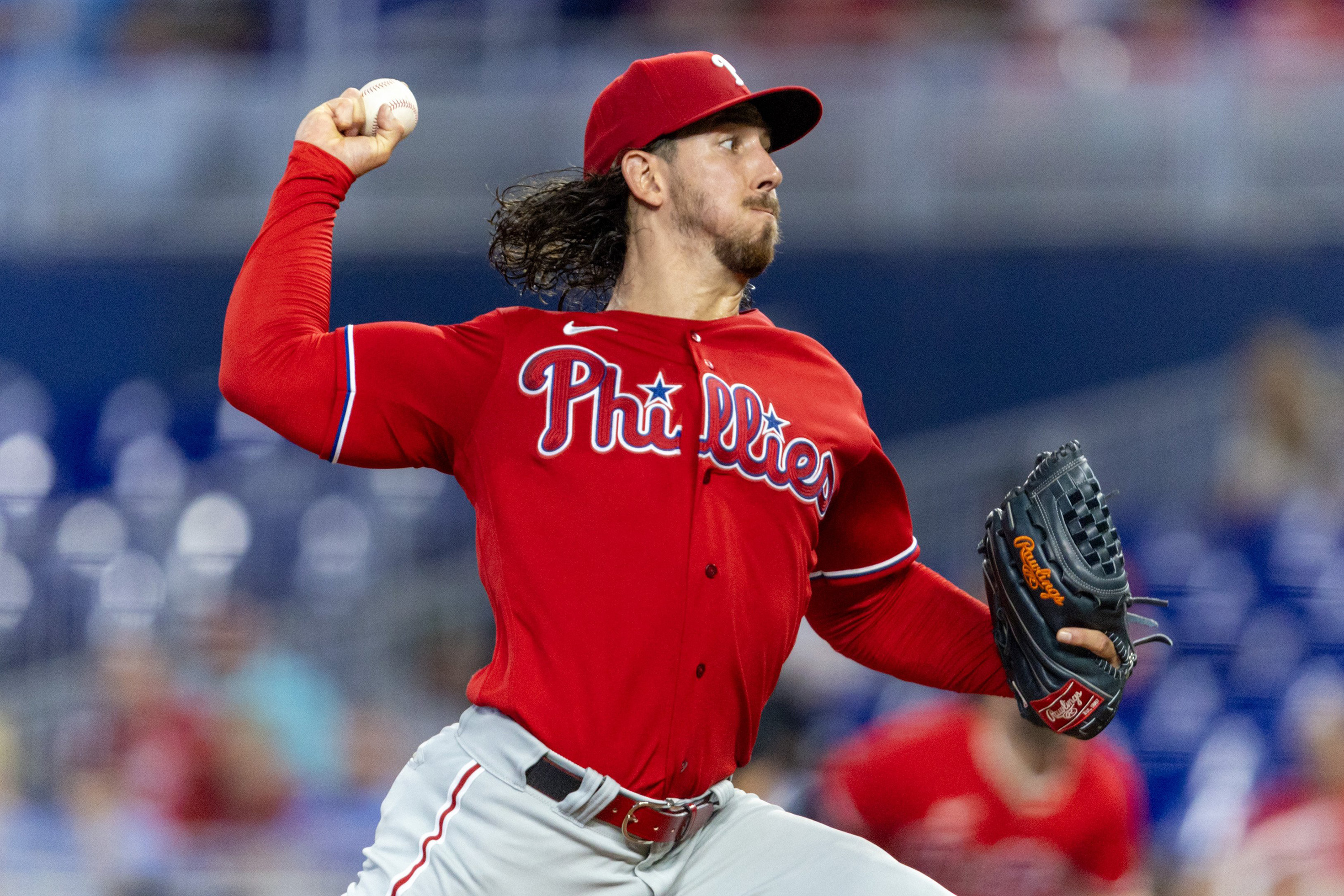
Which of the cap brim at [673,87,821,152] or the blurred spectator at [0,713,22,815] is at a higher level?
the cap brim at [673,87,821,152]

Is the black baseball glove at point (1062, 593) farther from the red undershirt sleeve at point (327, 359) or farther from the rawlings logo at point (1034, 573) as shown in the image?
the red undershirt sleeve at point (327, 359)

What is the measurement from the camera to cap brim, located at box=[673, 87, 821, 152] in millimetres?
2883

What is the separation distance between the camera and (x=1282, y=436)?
21.5ft

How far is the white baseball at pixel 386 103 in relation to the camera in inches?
109

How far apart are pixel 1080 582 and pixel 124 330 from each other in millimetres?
7379

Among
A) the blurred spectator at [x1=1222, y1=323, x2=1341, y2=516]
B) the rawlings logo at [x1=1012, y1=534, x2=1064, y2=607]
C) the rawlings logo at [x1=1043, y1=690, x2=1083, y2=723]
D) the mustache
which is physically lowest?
the blurred spectator at [x1=1222, y1=323, x2=1341, y2=516]

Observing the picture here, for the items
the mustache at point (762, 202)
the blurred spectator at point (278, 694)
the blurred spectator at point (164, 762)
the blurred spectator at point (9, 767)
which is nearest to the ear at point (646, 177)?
the mustache at point (762, 202)

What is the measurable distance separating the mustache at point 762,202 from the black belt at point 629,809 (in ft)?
3.53

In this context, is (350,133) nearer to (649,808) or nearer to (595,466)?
(595,466)

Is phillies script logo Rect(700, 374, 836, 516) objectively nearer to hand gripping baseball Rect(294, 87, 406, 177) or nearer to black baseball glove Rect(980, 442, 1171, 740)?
black baseball glove Rect(980, 442, 1171, 740)

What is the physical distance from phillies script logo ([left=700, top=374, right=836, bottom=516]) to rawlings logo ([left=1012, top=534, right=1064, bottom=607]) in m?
0.36

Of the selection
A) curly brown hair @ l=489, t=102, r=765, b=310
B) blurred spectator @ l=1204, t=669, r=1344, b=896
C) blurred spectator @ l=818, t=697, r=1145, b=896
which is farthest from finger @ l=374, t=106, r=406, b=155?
blurred spectator @ l=1204, t=669, r=1344, b=896

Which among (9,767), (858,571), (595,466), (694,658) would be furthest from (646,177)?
(9,767)

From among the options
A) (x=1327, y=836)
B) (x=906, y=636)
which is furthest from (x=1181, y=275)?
(x=906, y=636)
